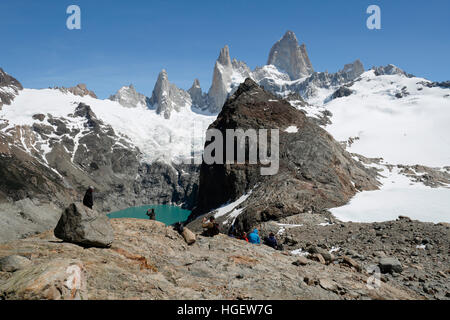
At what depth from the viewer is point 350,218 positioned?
3209 centimetres

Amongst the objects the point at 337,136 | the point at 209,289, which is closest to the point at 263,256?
the point at 209,289

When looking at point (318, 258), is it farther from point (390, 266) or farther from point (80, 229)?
point (80, 229)

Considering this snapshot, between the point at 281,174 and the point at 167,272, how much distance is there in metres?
34.0

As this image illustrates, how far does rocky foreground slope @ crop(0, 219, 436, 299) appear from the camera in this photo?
29.1ft

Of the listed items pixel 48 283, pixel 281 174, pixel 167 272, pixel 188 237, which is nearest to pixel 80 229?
pixel 167 272

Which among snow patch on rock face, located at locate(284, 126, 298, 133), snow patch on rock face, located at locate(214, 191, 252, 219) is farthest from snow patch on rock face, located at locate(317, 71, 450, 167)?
snow patch on rock face, located at locate(214, 191, 252, 219)

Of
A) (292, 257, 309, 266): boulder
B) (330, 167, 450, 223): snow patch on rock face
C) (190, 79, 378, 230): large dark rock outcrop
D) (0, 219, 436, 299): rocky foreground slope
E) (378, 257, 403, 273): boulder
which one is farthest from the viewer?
(190, 79, 378, 230): large dark rock outcrop

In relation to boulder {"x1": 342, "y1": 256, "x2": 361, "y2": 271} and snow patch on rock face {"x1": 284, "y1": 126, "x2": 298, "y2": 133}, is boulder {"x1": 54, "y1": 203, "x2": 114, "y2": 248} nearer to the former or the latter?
boulder {"x1": 342, "y1": 256, "x2": 361, "y2": 271}

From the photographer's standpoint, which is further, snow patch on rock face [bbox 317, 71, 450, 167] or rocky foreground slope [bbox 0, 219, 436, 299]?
snow patch on rock face [bbox 317, 71, 450, 167]

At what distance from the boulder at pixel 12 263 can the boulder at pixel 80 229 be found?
2.70 meters

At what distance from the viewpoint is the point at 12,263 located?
374 inches

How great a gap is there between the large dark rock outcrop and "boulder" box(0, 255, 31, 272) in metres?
26.7

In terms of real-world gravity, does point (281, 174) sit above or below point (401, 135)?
below

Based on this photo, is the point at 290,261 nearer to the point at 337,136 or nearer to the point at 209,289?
the point at 209,289
